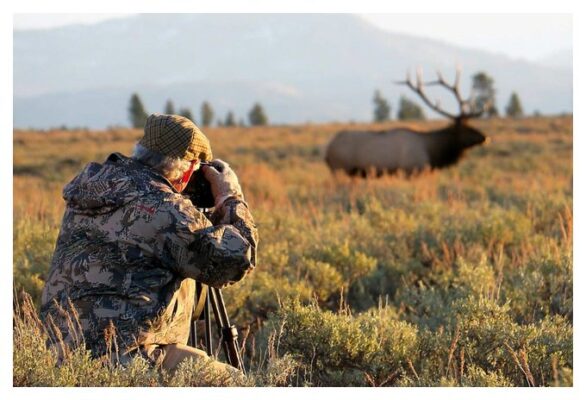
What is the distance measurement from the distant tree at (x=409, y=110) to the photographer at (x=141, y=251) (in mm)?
58365

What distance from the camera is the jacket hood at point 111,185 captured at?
10.5ft

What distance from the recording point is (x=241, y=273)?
10.6ft

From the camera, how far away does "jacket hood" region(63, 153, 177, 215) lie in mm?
3207

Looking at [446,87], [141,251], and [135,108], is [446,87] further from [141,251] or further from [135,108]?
[135,108]

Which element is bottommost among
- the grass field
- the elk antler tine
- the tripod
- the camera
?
the grass field

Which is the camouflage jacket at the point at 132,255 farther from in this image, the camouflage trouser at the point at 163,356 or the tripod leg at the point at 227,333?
the tripod leg at the point at 227,333

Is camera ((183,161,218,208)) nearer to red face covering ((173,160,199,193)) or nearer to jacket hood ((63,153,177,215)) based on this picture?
red face covering ((173,160,199,193))

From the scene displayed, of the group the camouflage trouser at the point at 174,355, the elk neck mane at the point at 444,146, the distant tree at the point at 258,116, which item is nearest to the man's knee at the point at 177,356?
the camouflage trouser at the point at 174,355

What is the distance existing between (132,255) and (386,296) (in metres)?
2.22

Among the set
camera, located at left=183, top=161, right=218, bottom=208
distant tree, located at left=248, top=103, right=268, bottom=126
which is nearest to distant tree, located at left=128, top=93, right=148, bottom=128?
distant tree, located at left=248, top=103, right=268, bottom=126

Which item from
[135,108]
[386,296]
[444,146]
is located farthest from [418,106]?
[386,296]
